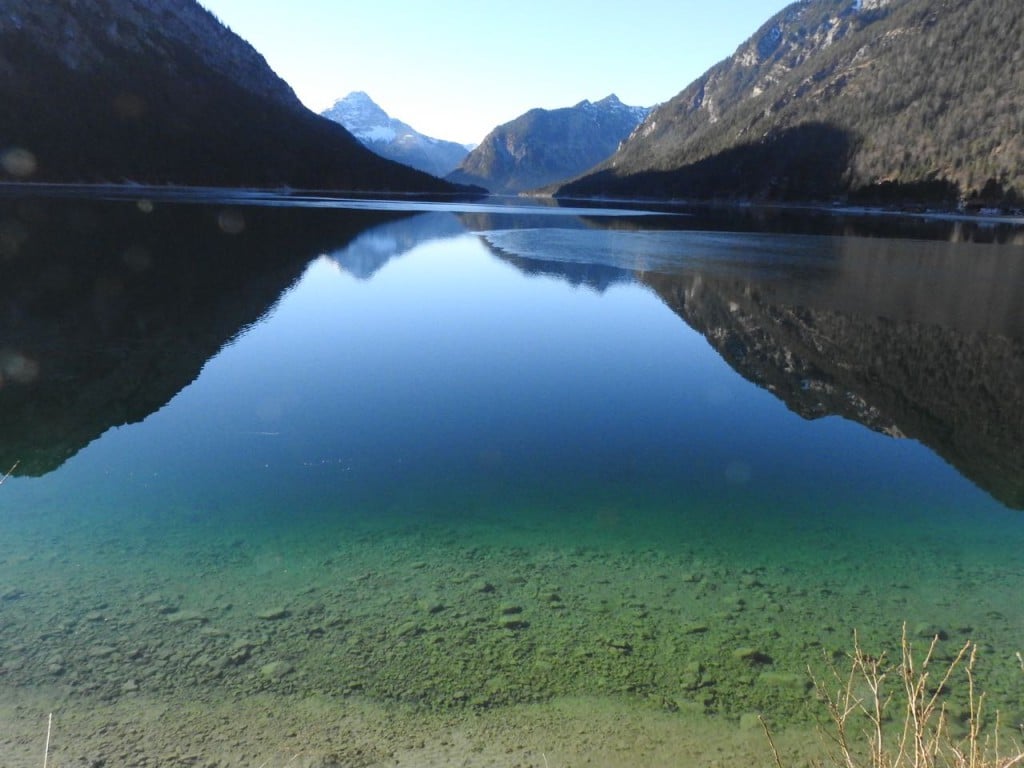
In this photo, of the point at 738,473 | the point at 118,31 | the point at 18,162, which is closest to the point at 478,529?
the point at 738,473

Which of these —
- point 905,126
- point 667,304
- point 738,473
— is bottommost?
point 738,473

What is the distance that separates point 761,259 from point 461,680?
39113mm

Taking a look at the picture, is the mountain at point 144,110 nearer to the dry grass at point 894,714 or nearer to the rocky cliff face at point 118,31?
the rocky cliff face at point 118,31

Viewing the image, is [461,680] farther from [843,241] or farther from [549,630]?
[843,241]

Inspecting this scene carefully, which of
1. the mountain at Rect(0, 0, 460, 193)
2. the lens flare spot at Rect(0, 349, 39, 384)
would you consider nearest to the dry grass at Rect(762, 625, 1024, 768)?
the lens flare spot at Rect(0, 349, 39, 384)

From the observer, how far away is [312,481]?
10.4 metres

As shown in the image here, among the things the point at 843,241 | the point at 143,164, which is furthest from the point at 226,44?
the point at 843,241

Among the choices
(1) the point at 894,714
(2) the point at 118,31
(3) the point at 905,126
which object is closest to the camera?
(1) the point at 894,714

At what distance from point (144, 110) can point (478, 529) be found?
159345 millimetres

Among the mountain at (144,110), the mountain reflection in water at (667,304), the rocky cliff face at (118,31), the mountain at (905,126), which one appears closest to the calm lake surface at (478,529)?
the mountain reflection in water at (667,304)

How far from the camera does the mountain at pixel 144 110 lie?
11475cm

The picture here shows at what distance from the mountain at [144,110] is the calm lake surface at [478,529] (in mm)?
114587

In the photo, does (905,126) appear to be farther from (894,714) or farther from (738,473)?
(894,714)

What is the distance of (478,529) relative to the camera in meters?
9.20
